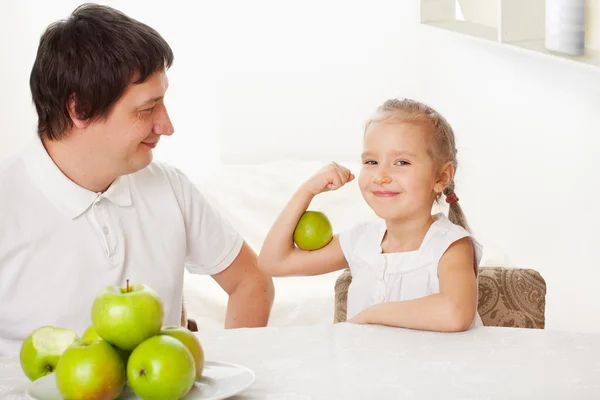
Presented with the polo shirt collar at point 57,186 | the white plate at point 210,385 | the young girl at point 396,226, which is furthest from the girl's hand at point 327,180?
the white plate at point 210,385

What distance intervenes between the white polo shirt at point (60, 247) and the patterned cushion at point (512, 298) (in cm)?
69

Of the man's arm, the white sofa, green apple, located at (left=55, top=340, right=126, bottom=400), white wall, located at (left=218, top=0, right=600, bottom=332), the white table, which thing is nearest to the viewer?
green apple, located at (left=55, top=340, right=126, bottom=400)

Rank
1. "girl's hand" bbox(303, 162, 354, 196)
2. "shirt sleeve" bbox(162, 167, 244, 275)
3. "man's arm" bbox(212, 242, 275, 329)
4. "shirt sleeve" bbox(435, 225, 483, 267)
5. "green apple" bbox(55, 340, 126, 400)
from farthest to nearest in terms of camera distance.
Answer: "man's arm" bbox(212, 242, 275, 329), "shirt sleeve" bbox(162, 167, 244, 275), "girl's hand" bbox(303, 162, 354, 196), "shirt sleeve" bbox(435, 225, 483, 267), "green apple" bbox(55, 340, 126, 400)

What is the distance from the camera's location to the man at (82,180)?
1850 mm

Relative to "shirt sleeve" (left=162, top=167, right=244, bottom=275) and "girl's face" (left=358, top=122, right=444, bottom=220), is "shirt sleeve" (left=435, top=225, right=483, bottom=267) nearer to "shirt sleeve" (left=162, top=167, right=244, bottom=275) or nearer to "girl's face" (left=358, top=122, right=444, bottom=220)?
"girl's face" (left=358, top=122, right=444, bottom=220)

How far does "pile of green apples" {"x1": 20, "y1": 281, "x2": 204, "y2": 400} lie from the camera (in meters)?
1.09

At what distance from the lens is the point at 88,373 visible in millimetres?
1095

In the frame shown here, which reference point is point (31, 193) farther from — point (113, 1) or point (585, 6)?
point (113, 1)

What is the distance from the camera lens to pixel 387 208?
6.09ft

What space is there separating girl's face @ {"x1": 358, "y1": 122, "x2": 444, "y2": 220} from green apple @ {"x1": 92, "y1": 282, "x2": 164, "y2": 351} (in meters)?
0.80

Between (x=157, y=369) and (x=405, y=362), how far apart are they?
17.0 inches

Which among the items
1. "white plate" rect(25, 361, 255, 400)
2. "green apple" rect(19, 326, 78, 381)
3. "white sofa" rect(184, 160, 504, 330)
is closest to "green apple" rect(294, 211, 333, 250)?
"white plate" rect(25, 361, 255, 400)

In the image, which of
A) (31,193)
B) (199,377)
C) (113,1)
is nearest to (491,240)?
(113,1)

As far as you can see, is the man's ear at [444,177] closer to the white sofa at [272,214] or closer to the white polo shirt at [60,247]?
the white polo shirt at [60,247]
